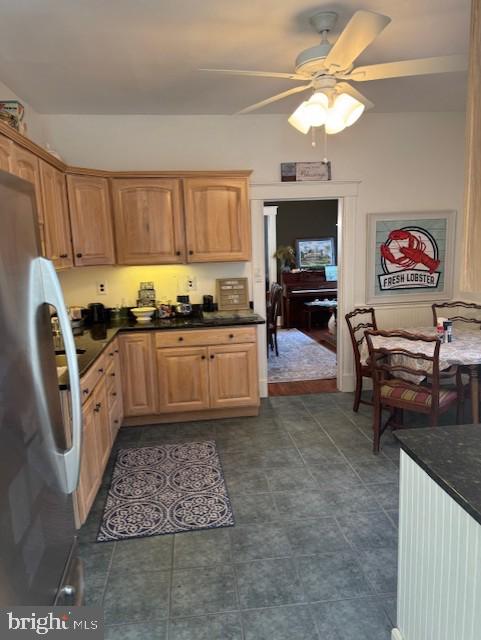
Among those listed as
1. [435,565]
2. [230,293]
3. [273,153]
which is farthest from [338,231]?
[435,565]

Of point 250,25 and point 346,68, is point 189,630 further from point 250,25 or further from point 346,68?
point 250,25

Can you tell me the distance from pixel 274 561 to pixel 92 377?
4.85 ft

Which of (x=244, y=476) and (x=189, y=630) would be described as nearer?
(x=189, y=630)

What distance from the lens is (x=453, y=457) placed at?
53.6 inches

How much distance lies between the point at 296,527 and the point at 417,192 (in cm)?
358

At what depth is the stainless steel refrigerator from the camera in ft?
2.97

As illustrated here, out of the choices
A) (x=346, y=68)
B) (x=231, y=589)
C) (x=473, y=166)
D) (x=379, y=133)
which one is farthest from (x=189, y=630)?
(x=379, y=133)

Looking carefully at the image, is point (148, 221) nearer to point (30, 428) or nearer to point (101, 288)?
point (101, 288)

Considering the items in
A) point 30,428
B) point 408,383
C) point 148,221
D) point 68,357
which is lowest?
point 408,383

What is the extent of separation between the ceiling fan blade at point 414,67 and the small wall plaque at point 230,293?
7.57ft

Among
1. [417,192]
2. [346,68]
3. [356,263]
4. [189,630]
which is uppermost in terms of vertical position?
[346,68]

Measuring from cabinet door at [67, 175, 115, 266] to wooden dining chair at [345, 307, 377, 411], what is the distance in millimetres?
2321

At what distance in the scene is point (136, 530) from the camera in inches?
97.0

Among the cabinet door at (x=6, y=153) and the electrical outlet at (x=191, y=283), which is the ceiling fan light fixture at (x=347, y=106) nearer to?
the cabinet door at (x=6, y=153)
